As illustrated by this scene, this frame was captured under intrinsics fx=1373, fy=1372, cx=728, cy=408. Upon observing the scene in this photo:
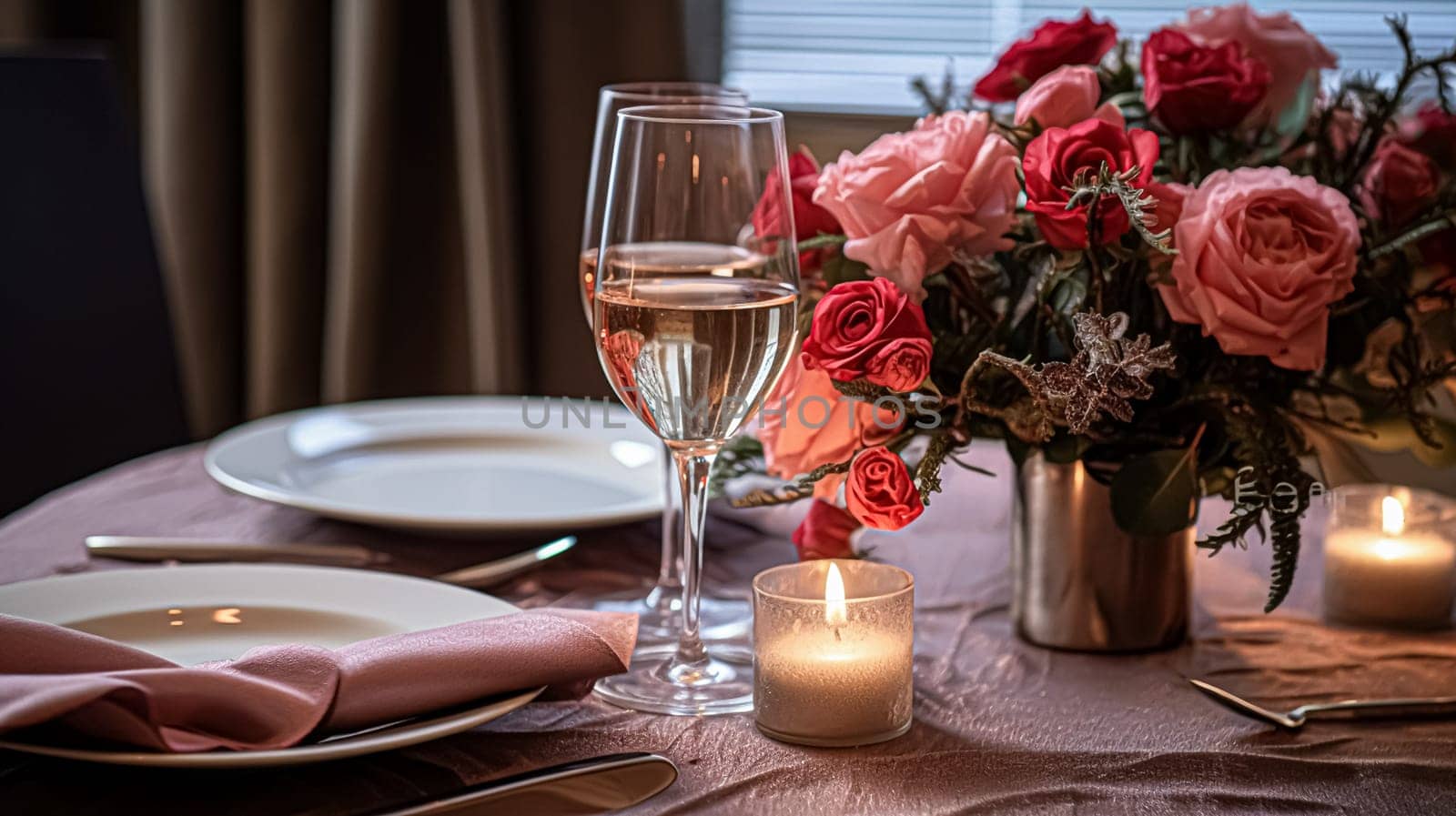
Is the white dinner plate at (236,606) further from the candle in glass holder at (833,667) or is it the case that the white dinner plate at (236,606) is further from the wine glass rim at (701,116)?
the wine glass rim at (701,116)

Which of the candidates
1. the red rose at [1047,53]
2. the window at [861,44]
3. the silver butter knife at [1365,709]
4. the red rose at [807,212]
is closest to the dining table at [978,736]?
the silver butter knife at [1365,709]

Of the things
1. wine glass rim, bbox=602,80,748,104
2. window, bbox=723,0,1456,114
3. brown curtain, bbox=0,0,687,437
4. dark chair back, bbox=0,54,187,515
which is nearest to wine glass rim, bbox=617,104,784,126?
wine glass rim, bbox=602,80,748,104

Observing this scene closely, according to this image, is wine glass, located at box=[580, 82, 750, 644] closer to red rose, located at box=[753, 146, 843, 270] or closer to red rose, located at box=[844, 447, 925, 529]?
red rose, located at box=[753, 146, 843, 270]

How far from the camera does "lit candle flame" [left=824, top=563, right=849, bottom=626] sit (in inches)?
26.0

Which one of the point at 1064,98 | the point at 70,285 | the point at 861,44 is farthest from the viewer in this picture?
the point at 861,44

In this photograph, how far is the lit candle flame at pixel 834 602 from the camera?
66cm

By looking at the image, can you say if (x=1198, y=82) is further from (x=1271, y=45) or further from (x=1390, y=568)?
(x=1390, y=568)

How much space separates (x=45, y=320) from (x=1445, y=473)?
5.88 feet

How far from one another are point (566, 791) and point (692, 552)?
0.63 ft

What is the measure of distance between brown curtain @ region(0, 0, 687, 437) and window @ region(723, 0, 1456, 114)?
0.40 meters

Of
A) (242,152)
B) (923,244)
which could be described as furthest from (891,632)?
(242,152)

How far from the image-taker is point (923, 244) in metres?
0.75

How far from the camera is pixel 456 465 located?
114 centimetres

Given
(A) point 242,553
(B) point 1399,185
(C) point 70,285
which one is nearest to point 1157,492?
(B) point 1399,185
